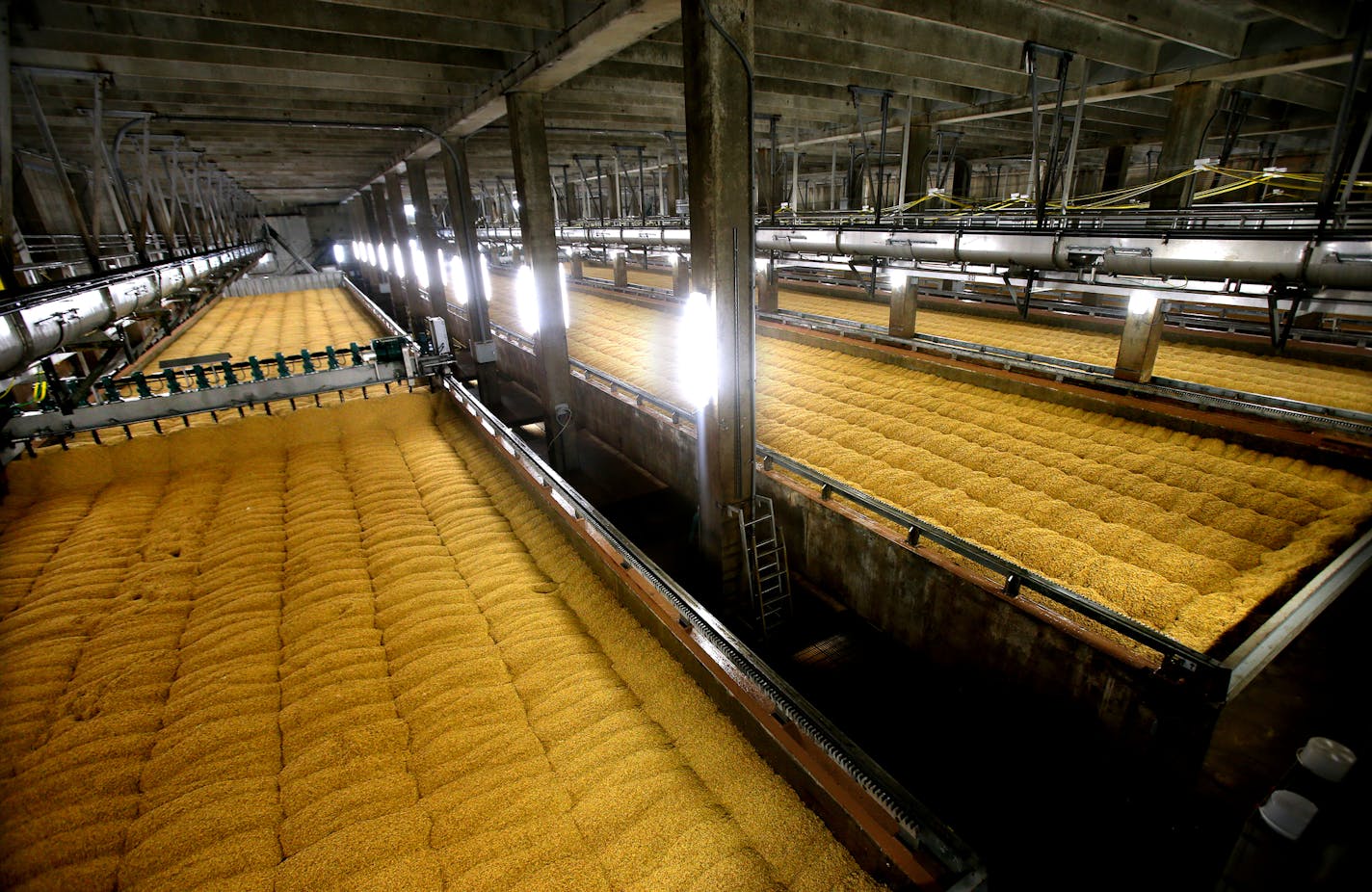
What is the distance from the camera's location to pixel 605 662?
4.21 metres

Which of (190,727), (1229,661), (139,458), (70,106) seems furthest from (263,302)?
(1229,661)

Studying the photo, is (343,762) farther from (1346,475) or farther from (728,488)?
(1346,475)

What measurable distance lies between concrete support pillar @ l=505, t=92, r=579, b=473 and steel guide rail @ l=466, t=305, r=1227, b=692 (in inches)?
164

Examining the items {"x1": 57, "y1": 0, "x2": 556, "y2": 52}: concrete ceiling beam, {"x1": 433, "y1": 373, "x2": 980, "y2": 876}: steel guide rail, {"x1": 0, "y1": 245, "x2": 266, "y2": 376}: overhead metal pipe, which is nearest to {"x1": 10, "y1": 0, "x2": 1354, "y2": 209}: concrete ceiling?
{"x1": 57, "y1": 0, "x2": 556, "y2": 52}: concrete ceiling beam

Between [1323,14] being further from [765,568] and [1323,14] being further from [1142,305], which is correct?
[765,568]

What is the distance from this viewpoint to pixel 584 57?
640cm

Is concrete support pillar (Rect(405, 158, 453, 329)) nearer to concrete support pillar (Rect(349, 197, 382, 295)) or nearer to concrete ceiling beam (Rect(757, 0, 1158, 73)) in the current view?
concrete ceiling beam (Rect(757, 0, 1158, 73))

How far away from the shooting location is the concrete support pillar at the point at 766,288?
14328 mm

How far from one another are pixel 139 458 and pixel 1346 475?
14076 mm

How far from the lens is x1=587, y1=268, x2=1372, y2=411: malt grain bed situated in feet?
25.9

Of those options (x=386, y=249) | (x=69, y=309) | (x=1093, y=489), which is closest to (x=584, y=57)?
(x=69, y=309)

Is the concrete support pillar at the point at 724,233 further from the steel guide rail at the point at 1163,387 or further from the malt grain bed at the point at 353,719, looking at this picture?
the steel guide rail at the point at 1163,387

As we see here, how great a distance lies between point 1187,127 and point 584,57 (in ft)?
30.4

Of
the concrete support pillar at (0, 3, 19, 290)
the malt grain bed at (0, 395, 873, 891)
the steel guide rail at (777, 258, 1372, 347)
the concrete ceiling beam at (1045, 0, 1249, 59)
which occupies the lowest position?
the malt grain bed at (0, 395, 873, 891)
